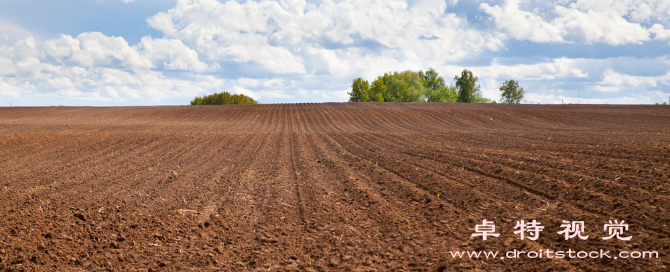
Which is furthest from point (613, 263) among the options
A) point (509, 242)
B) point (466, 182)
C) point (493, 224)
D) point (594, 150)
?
point (594, 150)

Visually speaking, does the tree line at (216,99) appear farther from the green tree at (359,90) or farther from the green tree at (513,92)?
the green tree at (513,92)

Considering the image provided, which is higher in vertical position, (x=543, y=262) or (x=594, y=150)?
(x=594, y=150)

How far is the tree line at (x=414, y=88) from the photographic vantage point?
85.6 meters

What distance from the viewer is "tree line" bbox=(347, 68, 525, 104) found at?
281ft

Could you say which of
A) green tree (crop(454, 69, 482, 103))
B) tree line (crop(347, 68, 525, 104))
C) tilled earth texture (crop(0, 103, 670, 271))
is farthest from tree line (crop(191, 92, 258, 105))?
tilled earth texture (crop(0, 103, 670, 271))

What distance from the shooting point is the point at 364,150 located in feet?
54.1

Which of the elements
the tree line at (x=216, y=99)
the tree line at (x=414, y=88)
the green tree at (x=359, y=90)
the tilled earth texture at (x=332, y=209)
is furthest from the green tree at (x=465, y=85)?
the tilled earth texture at (x=332, y=209)

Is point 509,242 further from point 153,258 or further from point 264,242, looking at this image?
point 153,258

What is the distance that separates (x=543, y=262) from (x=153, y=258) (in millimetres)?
5600

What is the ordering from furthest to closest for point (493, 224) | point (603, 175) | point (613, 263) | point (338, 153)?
1. point (338, 153)
2. point (603, 175)
3. point (493, 224)
4. point (613, 263)

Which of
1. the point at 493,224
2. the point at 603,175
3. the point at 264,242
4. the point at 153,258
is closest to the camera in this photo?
the point at 153,258

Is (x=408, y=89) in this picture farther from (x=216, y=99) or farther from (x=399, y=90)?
(x=216, y=99)

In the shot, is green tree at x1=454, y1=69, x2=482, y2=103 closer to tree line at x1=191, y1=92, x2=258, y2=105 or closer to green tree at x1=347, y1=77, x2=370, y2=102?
green tree at x1=347, y1=77, x2=370, y2=102

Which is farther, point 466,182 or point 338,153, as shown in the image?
point 338,153
